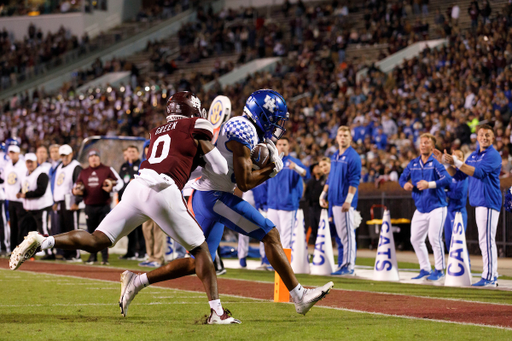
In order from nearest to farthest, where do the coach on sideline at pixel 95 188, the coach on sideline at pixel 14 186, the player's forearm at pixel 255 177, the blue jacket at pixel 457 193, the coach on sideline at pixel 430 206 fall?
the player's forearm at pixel 255 177, the coach on sideline at pixel 430 206, the blue jacket at pixel 457 193, the coach on sideline at pixel 95 188, the coach on sideline at pixel 14 186

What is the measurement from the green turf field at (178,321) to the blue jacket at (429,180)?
2147mm

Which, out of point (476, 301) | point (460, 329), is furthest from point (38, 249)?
point (476, 301)

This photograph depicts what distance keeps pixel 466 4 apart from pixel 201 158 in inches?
984

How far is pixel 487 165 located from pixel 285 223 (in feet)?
12.4

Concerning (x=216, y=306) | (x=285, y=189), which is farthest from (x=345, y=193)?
(x=216, y=306)

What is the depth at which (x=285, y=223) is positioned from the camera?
39.0ft

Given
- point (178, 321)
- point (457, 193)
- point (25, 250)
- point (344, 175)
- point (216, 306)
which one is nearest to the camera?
point (25, 250)

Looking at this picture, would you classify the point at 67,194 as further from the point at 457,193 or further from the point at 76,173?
the point at 457,193

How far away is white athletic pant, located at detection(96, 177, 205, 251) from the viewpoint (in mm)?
5504

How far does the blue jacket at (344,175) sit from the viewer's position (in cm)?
1102

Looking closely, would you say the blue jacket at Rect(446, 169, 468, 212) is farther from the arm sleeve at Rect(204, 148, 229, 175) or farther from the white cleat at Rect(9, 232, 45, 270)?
the white cleat at Rect(9, 232, 45, 270)

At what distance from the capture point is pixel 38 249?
18.1 ft

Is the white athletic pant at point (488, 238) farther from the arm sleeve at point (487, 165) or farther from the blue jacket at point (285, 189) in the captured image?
the blue jacket at point (285, 189)

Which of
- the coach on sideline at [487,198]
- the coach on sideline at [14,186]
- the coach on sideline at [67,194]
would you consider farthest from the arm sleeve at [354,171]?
the coach on sideline at [14,186]
